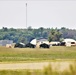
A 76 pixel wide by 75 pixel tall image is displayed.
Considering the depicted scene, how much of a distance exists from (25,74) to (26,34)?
18429 centimetres

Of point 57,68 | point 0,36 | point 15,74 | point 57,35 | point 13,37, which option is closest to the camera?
point 57,68

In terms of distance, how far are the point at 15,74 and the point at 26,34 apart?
183m

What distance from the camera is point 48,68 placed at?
1310 centimetres

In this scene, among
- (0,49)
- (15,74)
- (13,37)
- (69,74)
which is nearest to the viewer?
(69,74)

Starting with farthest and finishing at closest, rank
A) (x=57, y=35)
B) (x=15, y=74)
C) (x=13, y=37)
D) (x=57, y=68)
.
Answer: (x=13, y=37)
(x=57, y=35)
(x=15, y=74)
(x=57, y=68)

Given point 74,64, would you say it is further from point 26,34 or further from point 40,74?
point 26,34

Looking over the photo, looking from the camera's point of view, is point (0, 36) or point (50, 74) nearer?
point (50, 74)

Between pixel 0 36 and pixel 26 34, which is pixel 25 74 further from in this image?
pixel 26 34

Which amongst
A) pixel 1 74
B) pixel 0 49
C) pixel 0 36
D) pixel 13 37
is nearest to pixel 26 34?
pixel 13 37

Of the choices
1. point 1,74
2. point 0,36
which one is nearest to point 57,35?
point 0,36

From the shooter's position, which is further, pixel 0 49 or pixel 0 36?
pixel 0 36

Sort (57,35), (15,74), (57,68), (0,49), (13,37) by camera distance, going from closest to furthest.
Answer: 1. (57,68)
2. (15,74)
3. (0,49)
4. (57,35)
5. (13,37)

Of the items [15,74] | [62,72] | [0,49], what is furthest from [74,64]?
[0,49]

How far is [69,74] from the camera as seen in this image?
12.4 metres
